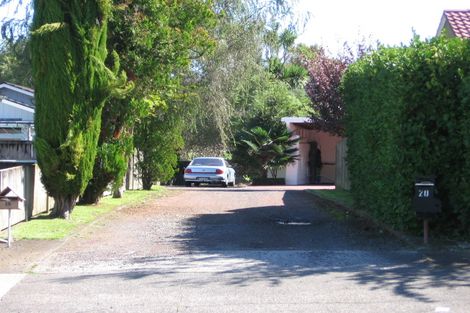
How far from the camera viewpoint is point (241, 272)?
8.27 m

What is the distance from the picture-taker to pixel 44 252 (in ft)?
31.8

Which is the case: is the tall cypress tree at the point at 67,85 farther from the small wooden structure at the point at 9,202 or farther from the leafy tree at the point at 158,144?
the leafy tree at the point at 158,144

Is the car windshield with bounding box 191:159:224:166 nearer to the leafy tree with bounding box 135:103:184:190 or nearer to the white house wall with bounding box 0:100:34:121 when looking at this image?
the leafy tree with bounding box 135:103:184:190

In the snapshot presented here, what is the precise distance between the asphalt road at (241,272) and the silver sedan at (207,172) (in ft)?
53.0

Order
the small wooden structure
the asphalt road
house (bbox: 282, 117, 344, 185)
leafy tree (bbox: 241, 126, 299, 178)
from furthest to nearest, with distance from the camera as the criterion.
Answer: house (bbox: 282, 117, 344, 185) < leafy tree (bbox: 241, 126, 299, 178) < the small wooden structure < the asphalt road

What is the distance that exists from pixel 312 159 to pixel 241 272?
2738cm

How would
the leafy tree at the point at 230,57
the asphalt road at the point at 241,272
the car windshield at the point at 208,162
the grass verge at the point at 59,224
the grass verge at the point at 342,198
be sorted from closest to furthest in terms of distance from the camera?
the asphalt road at the point at 241,272
the grass verge at the point at 59,224
the grass verge at the point at 342,198
the leafy tree at the point at 230,57
the car windshield at the point at 208,162

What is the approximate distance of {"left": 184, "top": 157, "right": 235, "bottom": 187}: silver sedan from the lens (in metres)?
29.5

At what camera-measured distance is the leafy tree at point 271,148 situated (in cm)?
3419

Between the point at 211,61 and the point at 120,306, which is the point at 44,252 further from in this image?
the point at 211,61

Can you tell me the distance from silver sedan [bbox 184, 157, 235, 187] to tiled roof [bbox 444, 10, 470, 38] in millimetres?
14129

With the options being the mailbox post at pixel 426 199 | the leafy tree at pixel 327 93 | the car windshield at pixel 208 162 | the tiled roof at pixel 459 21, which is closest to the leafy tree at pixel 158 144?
the leafy tree at pixel 327 93

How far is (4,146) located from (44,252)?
12769 mm

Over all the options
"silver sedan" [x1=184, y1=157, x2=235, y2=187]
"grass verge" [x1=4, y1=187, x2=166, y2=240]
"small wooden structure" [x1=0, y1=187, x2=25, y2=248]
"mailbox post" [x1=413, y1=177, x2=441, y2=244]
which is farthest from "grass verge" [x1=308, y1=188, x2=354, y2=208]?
"silver sedan" [x1=184, y1=157, x2=235, y2=187]
